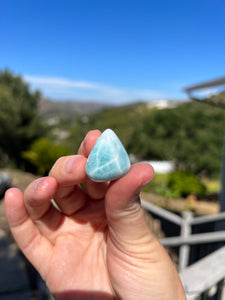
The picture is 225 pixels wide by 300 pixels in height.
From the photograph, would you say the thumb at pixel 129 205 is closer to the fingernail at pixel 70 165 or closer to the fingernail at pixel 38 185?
the fingernail at pixel 70 165

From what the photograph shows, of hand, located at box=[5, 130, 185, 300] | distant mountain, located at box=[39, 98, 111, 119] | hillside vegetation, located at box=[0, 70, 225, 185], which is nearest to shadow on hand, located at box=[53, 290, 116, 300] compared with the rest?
hand, located at box=[5, 130, 185, 300]

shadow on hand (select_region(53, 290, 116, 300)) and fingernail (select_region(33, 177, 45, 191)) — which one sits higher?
fingernail (select_region(33, 177, 45, 191))

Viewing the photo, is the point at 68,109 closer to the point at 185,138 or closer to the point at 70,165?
the point at 185,138

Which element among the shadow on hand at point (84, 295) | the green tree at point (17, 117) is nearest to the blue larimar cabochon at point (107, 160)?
the shadow on hand at point (84, 295)

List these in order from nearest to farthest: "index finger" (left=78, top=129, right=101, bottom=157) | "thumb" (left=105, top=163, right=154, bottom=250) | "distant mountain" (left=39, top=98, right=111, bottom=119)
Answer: "thumb" (left=105, top=163, right=154, bottom=250), "index finger" (left=78, top=129, right=101, bottom=157), "distant mountain" (left=39, top=98, right=111, bottom=119)

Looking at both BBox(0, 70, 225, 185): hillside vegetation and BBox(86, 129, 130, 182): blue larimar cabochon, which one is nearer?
BBox(86, 129, 130, 182): blue larimar cabochon

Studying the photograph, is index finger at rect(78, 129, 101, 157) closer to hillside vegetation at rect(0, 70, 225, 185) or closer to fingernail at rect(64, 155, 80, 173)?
fingernail at rect(64, 155, 80, 173)

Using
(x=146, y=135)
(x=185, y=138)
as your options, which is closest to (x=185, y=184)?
(x=185, y=138)
